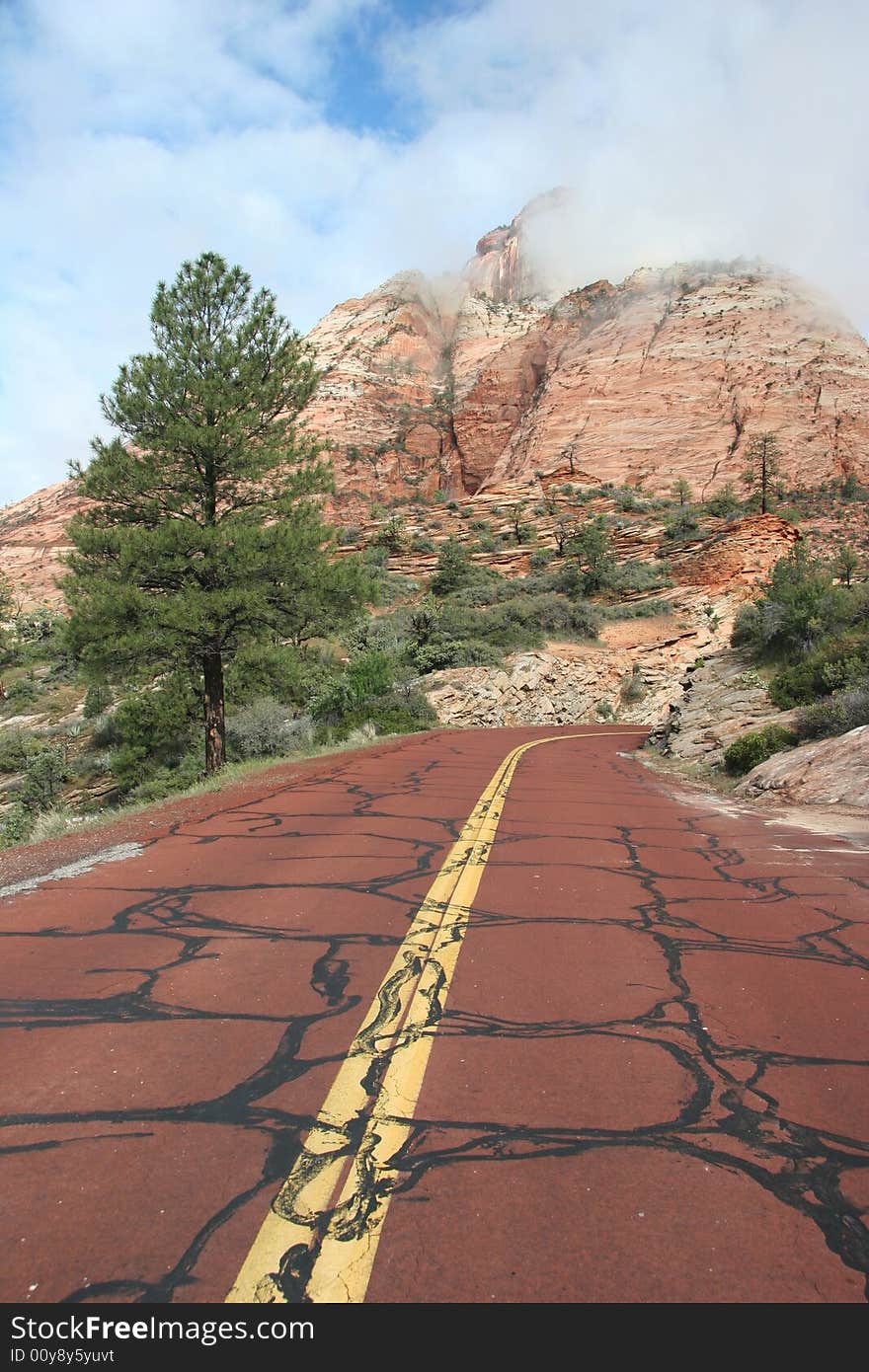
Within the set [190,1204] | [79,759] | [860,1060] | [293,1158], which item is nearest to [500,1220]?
[293,1158]

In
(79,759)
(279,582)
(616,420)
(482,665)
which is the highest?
(616,420)

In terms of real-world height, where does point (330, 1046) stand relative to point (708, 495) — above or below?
below

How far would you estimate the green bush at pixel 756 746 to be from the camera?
1322 cm

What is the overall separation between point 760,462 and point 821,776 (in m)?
56.1

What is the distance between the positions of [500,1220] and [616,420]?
72.3 m

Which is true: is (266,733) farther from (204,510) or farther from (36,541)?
(36,541)

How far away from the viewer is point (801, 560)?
23.7 meters

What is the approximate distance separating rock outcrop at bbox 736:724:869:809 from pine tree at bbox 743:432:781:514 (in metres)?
50.5

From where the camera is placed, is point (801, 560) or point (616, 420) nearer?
point (801, 560)

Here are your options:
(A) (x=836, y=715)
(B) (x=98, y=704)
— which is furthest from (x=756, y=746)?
(B) (x=98, y=704)

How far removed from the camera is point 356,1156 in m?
Answer: 2.60
